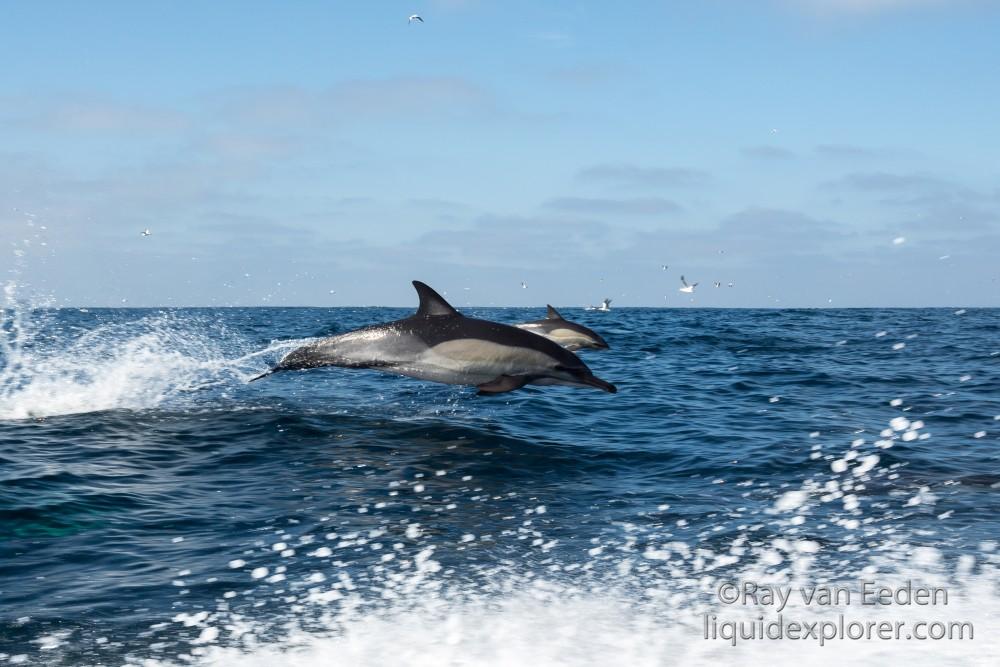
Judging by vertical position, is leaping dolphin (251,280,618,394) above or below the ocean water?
above

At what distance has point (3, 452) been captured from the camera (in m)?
10.1

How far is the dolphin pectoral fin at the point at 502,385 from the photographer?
1003 cm

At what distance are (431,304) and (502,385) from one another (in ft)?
5.53

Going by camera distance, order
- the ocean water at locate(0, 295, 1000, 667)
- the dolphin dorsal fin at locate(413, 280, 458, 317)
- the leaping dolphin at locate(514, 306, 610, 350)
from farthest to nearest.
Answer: the leaping dolphin at locate(514, 306, 610, 350)
the dolphin dorsal fin at locate(413, 280, 458, 317)
the ocean water at locate(0, 295, 1000, 667)

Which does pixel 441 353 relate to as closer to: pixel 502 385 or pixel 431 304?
pixel 431 304

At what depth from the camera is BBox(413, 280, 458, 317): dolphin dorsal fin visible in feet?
36.1

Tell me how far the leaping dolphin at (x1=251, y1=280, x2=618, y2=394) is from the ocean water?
88cm

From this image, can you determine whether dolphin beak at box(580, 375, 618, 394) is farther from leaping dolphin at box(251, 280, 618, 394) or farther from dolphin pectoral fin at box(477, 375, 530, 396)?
dolphin pectoral fin at box(477, 375, 530, 396)

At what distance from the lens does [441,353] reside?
1111cm

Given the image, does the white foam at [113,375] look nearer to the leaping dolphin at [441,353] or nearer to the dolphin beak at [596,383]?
the leaping dolphin at [441,353]

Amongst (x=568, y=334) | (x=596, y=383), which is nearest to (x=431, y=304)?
(x=596, y=383)

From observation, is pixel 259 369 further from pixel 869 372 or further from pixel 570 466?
pixel 869 372

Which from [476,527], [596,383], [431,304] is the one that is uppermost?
[431,304]

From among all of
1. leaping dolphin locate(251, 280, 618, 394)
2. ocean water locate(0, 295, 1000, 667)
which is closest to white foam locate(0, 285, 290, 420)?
ocean water locate(0, 295, 1000, 667)
